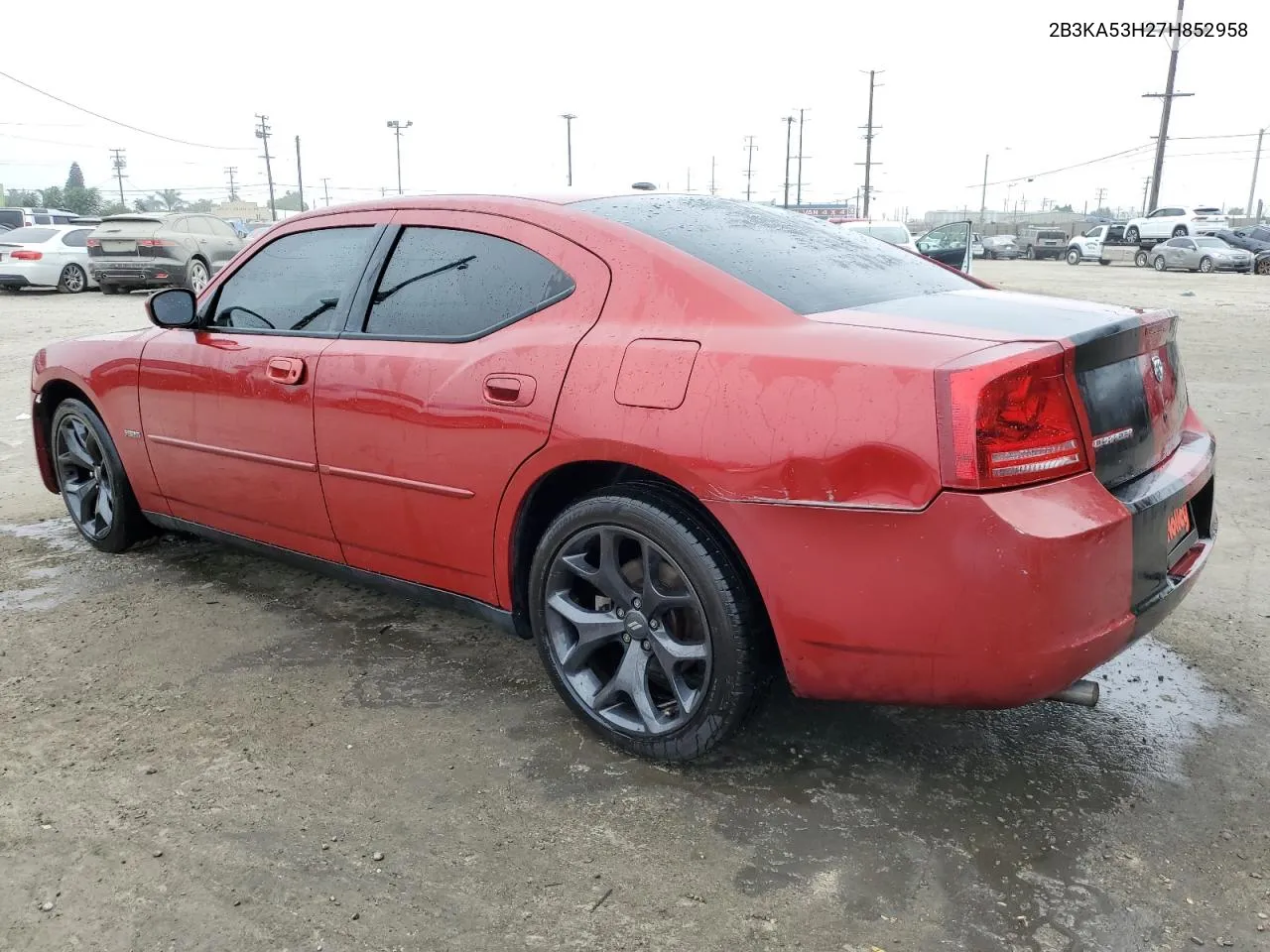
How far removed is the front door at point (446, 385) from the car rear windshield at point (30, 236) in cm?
1930

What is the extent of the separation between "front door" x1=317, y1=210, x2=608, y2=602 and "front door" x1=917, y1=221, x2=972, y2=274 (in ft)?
36.5

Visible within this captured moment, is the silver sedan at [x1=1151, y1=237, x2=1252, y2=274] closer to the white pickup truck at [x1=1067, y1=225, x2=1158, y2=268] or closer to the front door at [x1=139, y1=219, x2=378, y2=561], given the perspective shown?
the white pickup truck at [x1=1067, y1=225, x2=1158, y2=268]

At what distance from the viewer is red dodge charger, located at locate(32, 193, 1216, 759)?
7.06 ft

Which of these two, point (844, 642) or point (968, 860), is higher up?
point (844, 642)

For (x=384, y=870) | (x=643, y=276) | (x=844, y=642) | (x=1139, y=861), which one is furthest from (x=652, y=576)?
(x=1139, y=861)

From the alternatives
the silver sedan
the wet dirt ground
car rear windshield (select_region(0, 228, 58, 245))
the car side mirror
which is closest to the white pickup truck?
the silver sedan

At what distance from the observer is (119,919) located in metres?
2.12

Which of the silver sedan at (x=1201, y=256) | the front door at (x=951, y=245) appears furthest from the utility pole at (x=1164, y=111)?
the front door at (x=951, y=245)

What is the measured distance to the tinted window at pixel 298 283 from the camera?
3369 mm

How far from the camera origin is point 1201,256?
101 feet

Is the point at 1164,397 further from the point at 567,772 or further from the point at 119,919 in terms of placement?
the point at 119,919

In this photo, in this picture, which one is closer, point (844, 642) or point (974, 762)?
point (844, 642)

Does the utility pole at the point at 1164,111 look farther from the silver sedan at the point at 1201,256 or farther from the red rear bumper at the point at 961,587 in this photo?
the red rear bumper at the point at 961,587

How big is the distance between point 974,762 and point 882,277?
1.36 metres
